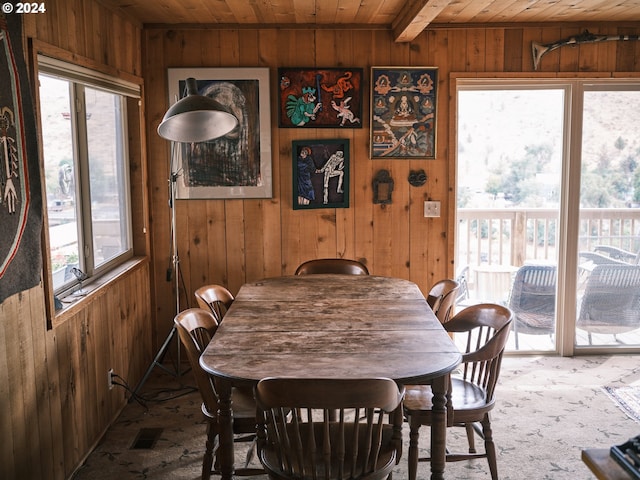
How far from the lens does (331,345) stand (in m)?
2.51

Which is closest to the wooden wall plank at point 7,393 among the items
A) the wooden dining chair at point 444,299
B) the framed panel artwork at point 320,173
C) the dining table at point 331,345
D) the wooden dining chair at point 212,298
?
the dining table at point 331,345

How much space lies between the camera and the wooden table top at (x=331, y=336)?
225 cm

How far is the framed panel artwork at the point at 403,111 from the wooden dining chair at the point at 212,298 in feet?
5.27

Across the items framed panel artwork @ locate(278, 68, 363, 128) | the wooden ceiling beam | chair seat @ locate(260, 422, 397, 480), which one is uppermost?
the wooden ceiling beam

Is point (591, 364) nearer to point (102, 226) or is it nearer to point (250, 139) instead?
point (250, 139)

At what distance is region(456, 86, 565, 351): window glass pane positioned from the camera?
4.56 metres

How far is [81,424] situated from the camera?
313 cm

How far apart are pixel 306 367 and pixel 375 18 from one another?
269 centimetres

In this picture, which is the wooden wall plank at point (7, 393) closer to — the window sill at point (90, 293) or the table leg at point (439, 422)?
the window sill at point (90, 293)

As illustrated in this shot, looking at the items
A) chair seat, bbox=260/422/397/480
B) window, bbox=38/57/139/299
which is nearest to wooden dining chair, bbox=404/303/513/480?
chair seat, bbox=260/422/397/480

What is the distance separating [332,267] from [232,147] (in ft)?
3.62

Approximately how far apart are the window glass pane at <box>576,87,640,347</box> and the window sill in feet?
10.5

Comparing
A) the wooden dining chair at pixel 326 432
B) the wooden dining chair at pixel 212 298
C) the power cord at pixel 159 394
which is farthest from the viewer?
the power cord at pixel 159 394

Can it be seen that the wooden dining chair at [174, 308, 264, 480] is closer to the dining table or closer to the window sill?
the dining table
